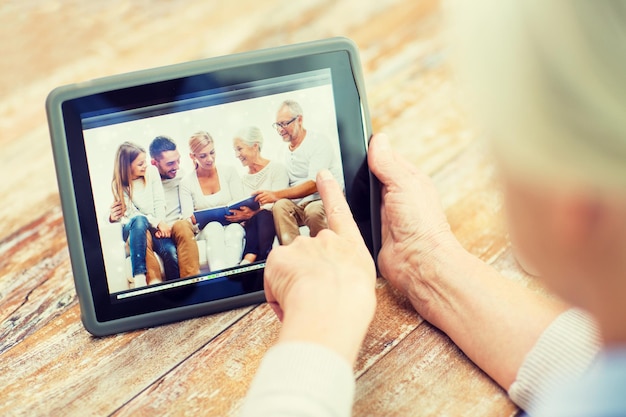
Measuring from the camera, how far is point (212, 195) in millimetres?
769

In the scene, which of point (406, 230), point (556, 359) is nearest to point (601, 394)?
point (556, 359)

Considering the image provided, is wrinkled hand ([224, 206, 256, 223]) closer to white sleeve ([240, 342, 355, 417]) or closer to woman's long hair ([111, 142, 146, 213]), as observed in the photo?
woman's long hair ([111, 142, 146, 213])

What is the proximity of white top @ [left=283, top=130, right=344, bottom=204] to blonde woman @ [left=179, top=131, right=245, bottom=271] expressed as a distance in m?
0.07

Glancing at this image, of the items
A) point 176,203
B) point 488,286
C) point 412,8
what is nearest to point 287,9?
point 412,8

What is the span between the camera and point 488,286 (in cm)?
74

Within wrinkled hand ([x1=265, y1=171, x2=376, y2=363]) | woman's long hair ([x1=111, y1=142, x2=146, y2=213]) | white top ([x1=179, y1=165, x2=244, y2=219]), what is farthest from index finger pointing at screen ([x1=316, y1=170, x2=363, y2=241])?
woman's long hair ([x1=111, y1=142, x2=146, y2=213])

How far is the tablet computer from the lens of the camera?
75cm

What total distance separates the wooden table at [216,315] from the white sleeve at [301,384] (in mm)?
130

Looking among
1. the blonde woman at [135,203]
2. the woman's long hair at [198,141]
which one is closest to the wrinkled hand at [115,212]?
the blonde woman at [135,203]

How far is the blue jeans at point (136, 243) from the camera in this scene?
2.49 feet

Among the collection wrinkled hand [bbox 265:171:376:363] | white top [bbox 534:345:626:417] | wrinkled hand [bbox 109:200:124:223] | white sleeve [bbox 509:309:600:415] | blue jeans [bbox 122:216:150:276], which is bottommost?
white sleeve [bbox 509:309:600:415]

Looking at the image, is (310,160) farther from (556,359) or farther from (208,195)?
(556,359)

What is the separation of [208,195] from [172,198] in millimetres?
43

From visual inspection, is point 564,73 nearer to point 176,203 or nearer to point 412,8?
point 176,203
